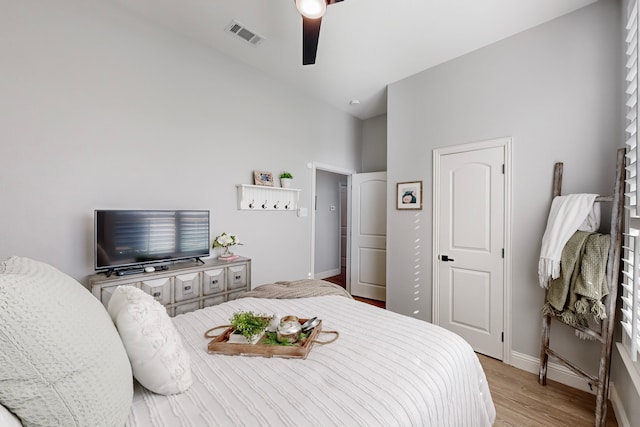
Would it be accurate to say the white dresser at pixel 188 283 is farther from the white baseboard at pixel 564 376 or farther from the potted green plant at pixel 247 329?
the white baseboard at pixel 564 376

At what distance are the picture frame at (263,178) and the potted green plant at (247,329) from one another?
6.72 ft

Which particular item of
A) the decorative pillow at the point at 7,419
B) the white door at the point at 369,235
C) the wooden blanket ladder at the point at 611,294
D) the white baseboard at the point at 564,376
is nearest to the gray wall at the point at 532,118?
the white baseboard at the point at 564,376

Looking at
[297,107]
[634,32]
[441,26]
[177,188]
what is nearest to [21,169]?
[177,188]

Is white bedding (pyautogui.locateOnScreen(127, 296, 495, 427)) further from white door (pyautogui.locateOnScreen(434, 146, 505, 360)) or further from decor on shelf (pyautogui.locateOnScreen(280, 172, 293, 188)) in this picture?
decor on shelf (pyautogui.locateOnScreen(280, 172, 293, 188))

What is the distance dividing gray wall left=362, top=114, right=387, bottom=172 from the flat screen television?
9.58ft

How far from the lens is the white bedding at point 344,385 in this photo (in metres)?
0.88

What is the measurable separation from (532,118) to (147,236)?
11.4ft

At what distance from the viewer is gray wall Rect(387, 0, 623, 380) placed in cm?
209

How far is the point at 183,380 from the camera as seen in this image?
0.99 m

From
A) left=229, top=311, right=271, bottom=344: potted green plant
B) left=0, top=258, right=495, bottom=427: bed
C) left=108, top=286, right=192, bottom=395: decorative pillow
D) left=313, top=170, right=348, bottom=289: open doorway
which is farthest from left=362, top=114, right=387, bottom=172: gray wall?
left=108, top=286, right=192, bottom=395: decorative pillow

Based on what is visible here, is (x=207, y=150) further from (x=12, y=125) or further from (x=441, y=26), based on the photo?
(x=441, y=26)

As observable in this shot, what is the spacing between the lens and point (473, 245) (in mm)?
2770

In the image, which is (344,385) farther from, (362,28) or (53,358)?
(362,28)

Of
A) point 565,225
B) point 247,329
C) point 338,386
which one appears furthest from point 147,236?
point 565,225
